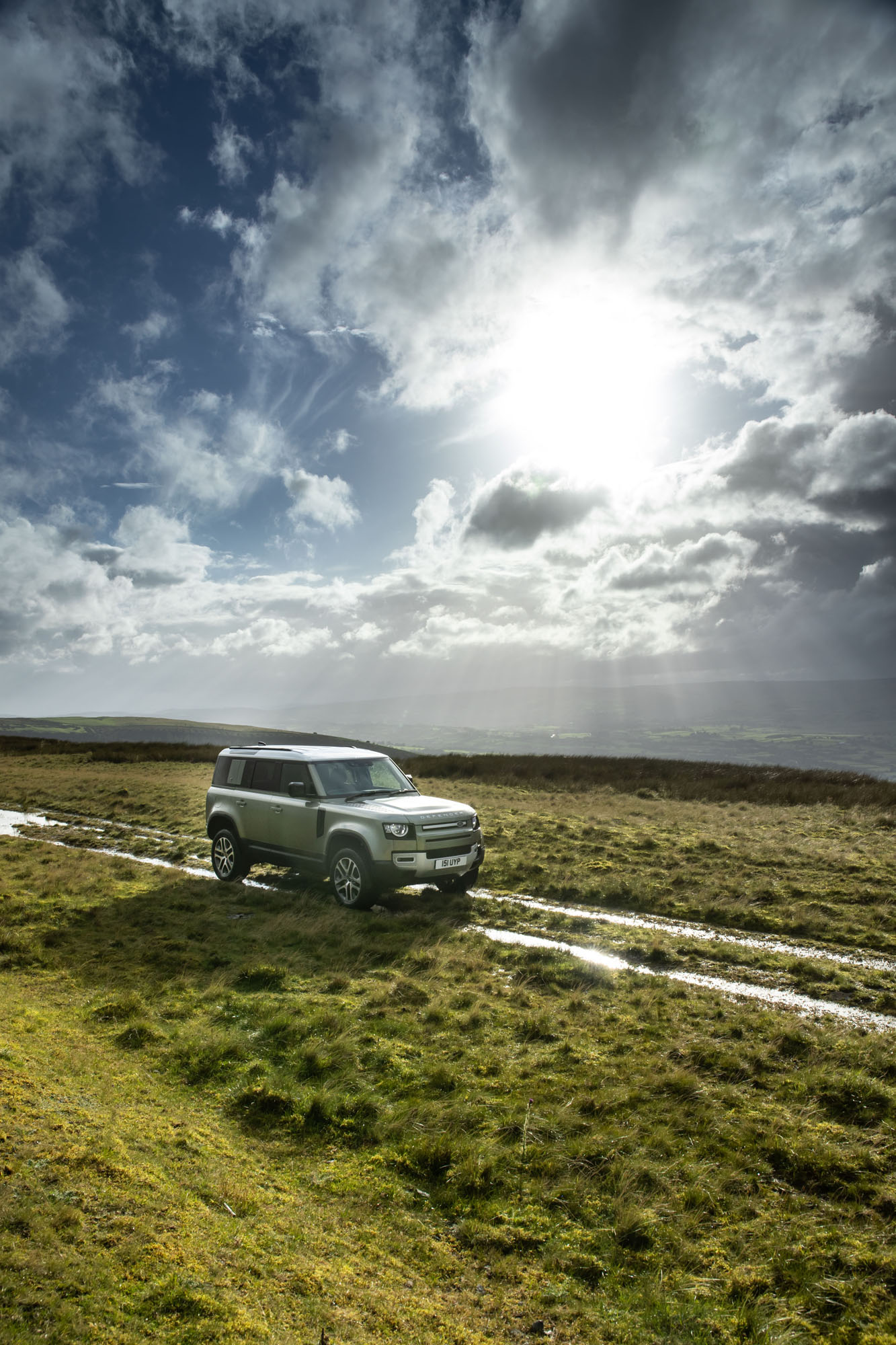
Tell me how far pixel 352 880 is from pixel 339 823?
3.12 feet

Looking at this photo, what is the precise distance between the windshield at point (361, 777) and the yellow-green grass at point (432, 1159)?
14.8 feet

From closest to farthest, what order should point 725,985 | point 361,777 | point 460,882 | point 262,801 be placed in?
point 725,985
point 460,882
point 361,777
point 262,801

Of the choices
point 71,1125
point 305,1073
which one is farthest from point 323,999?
point 71,1125

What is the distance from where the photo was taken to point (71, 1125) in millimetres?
4461

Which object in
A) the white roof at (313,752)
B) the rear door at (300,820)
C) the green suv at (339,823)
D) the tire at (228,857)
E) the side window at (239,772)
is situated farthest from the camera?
the side window at (239,772)

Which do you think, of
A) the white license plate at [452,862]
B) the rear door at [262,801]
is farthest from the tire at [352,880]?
the rear door at [262,801]

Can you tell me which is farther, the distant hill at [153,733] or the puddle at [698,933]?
the distant hill at [153,733]

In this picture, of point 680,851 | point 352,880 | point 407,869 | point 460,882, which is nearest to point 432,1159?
point 407,869

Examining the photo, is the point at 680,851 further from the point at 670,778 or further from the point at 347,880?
the point at 670,778

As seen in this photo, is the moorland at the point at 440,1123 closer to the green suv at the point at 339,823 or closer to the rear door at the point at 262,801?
the green suv at the point at 339,823

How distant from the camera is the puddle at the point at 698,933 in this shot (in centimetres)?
960

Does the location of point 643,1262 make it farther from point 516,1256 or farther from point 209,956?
point 209,956

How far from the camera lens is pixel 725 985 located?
8.43 meters

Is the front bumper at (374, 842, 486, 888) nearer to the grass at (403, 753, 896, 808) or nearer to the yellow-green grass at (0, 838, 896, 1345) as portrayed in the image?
the yellow-green grass at (0, 838, 896, 1345)
